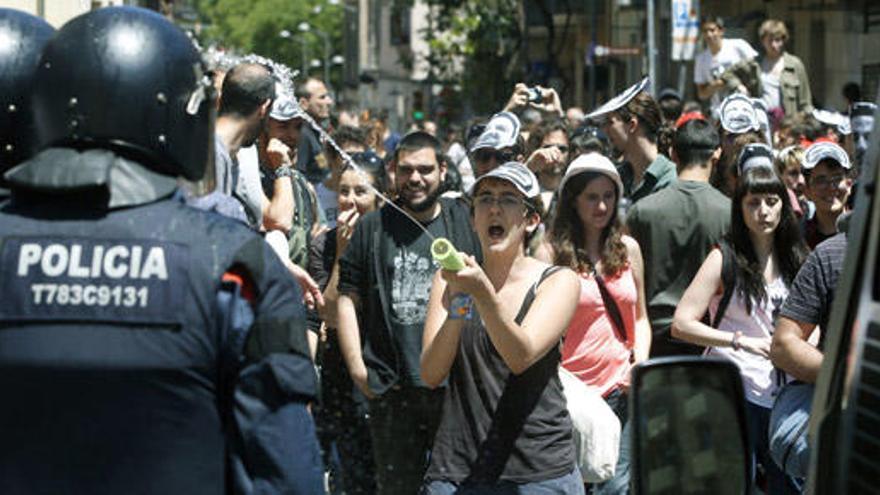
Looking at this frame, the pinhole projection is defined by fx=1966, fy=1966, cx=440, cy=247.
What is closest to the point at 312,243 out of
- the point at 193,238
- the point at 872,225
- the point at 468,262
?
the point at 468,262

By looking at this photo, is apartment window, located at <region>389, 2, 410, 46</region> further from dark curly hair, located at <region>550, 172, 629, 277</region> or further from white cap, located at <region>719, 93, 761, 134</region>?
dark curly hair, located at <region>550, 172, 629, 277</region>

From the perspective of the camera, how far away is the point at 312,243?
31.4 feet

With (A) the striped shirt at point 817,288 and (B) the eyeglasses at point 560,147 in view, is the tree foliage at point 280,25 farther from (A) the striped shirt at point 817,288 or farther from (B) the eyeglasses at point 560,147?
(A) the striped shirt at point 817,288

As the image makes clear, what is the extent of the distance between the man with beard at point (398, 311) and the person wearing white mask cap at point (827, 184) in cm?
184

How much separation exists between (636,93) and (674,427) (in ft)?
21.7

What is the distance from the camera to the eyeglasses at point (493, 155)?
30.8 ft

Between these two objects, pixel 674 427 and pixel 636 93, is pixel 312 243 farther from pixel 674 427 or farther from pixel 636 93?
pixel 674 427

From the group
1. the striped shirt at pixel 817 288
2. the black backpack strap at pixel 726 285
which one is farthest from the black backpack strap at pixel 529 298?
the black backpack strap at pixel 726 285

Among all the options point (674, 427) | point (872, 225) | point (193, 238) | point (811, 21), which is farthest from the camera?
point (811, 21)

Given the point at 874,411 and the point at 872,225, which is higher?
the point at 872,225

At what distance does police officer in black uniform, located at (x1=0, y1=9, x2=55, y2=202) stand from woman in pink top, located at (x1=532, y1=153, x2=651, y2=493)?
3.55m

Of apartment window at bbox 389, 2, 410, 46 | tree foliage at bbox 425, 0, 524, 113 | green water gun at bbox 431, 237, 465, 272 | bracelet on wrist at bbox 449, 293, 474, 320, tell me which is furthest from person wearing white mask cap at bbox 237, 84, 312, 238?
apartment window at bbox 389, 2, 410, 46

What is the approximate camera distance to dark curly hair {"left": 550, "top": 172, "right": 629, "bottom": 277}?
8.22 meters

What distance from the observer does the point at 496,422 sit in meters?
6.56
